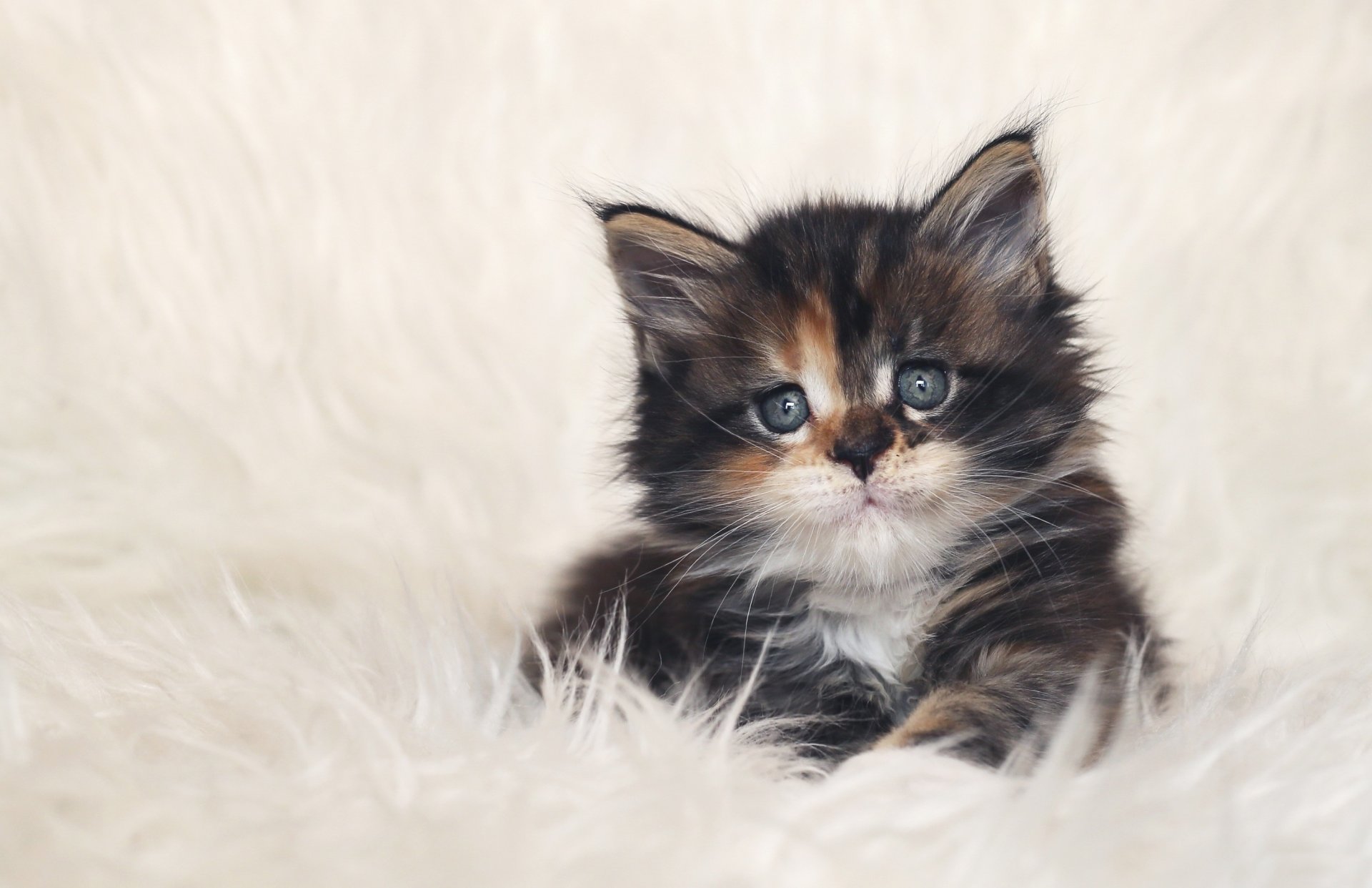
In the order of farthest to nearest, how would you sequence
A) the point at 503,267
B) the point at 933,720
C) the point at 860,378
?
the point at 503,267, the point at 860,378, the point at 933,720

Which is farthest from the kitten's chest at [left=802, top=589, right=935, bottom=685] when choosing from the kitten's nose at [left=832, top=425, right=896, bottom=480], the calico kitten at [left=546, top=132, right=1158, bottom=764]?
the kitten's nose at [left=832, top=425, right=896, bottom=480]

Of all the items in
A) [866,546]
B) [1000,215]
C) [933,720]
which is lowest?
[933,720]

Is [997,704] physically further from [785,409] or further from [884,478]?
[785,409]

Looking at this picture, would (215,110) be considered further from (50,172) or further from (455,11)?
(455,11)

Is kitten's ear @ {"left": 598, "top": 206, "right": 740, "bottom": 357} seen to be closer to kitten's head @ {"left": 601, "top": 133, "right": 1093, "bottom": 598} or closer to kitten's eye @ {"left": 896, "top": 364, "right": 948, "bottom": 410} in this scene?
kitten's head @ {"left": 601, "top": 133, "right": 1093, "bottom": 598}

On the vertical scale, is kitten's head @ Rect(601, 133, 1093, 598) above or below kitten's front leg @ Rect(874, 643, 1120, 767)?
above

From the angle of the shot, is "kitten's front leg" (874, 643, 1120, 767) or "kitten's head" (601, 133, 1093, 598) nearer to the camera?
"kitten's front leg" (874, 643, 1120, 767)

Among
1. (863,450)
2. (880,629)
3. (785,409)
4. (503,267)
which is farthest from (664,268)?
(503,267)
